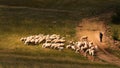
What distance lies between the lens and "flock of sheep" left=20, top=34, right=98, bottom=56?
4434 cm

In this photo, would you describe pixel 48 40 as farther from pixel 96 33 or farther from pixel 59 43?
pixel 96 33

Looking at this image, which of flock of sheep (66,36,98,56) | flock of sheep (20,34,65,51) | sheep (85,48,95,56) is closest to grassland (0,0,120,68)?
flock of sheep (20,34,65,51)

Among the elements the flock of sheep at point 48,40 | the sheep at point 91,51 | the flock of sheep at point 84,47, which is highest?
the flock of sheep at point 48,40

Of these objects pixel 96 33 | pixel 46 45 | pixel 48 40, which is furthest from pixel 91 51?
pixel 96 33

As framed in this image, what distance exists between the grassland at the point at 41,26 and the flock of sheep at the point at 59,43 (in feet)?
2.97

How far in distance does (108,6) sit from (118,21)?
879 cm

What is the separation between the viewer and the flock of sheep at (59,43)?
145 ft

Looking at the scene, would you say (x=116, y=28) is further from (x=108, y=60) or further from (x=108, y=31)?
(x=108, y=60)

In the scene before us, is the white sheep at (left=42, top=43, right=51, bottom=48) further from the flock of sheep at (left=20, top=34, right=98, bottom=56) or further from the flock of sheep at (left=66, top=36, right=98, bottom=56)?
the flock of sheep at (left=66, top=36, right=98, bottom=56)

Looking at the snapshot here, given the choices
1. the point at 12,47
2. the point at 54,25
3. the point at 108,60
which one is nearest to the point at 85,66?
the point at 108,60

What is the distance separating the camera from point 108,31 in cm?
5072

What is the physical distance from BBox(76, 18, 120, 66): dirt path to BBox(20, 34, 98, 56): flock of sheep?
1.05m

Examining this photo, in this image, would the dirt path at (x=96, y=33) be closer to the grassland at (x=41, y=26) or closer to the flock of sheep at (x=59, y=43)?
the flock of sheep at (x=59, y=43)

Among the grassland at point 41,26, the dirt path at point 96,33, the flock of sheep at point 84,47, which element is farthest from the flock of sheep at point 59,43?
the dirt path at point 96,33
